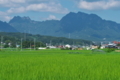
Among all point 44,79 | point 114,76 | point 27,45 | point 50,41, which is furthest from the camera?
point 50,41

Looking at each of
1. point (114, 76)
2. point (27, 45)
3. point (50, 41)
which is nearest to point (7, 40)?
point (27, 45)

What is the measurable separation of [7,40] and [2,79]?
129009mm

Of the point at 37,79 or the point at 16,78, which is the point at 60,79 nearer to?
the point at 37,79

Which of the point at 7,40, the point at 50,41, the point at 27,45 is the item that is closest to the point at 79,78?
the point at 27,45

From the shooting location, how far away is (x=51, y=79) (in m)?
7.06

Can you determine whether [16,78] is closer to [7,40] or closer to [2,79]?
[2,79]

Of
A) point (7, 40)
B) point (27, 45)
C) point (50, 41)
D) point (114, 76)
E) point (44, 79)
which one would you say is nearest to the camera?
point (44, 79)

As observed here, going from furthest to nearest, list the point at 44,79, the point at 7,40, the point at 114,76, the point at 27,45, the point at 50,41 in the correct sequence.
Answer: the point at 50,41, the point at 7,40, the point at 27,45, the point at 114,76, the point at 44,79

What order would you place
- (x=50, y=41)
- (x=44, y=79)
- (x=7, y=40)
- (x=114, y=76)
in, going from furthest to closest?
(x=50, y=41) < (x=7, y=40) < (x=114, y=76) < (x=44, y=79)

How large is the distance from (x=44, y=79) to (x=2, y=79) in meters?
1.10

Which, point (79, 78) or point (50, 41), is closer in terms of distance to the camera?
point (79, 78)

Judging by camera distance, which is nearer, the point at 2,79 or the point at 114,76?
the point at 2,79

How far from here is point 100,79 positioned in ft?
23.9

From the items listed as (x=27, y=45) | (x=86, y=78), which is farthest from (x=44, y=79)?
(x=27, y=45)
